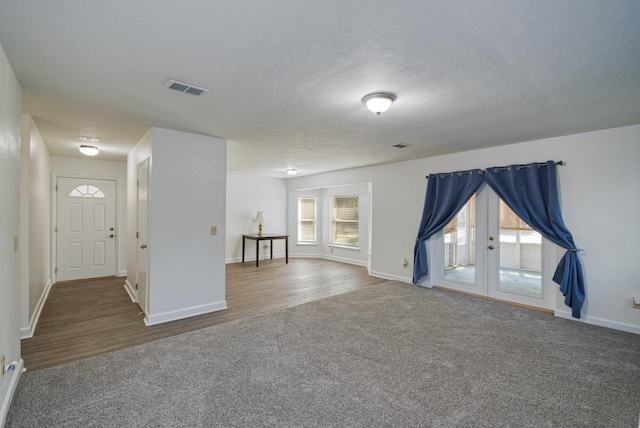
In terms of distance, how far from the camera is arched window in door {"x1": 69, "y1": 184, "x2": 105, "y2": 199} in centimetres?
569

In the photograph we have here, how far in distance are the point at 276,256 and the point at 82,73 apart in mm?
6868

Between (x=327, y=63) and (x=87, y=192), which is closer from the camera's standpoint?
(x=327, y=63)

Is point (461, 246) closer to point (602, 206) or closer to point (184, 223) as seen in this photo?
point (602, 206)

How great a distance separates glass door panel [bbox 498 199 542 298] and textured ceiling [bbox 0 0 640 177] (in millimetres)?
1419

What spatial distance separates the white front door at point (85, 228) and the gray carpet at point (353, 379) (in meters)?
3.98

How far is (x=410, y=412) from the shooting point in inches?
80.2

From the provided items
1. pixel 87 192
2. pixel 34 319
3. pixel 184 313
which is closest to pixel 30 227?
pixel 34 319

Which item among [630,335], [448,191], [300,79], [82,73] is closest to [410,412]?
[300,79]

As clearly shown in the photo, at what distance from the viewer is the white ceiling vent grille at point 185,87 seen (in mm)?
2357

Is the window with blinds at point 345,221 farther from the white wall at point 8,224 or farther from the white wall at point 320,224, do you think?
the white wall at point 8,224

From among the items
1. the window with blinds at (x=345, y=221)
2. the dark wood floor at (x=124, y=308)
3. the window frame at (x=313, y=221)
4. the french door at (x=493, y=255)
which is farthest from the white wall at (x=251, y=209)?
the french door at (x=493, y=255)

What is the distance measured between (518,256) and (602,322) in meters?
1.17

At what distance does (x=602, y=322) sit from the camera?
364cm

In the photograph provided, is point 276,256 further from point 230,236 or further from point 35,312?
point 35,312
